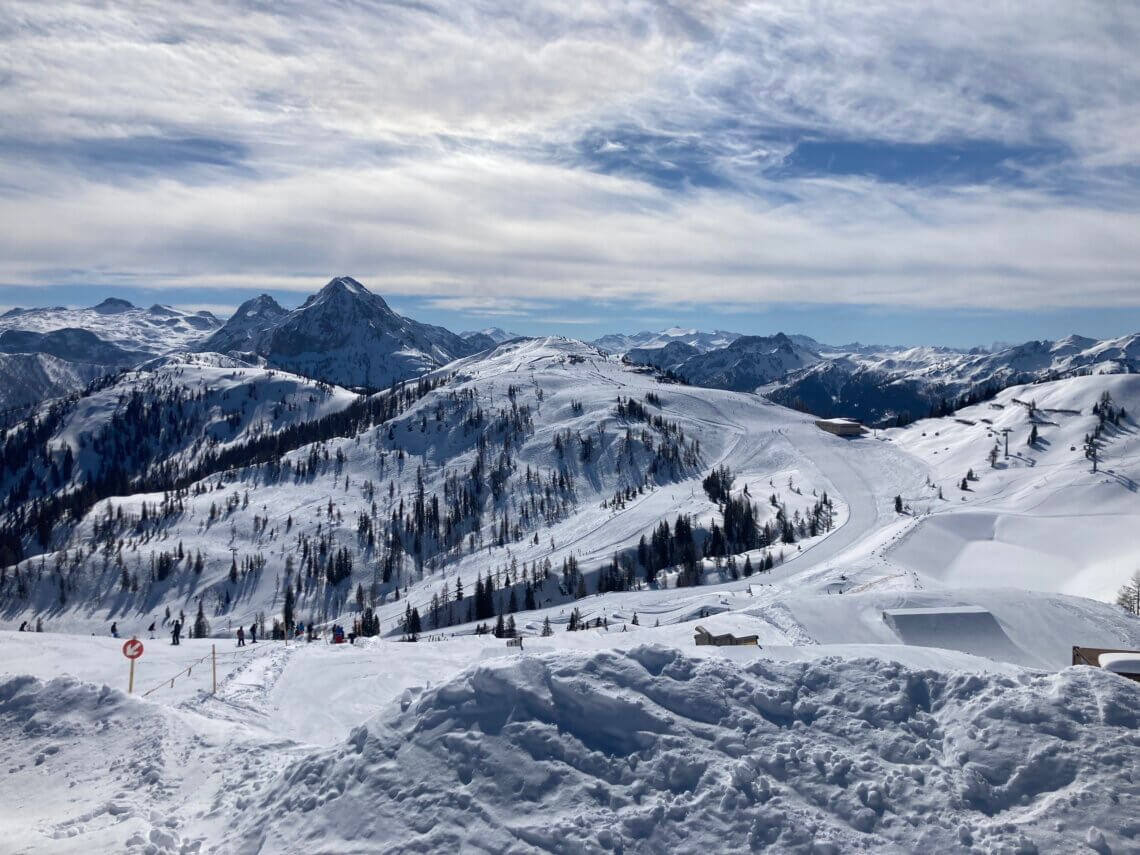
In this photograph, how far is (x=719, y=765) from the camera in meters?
16.6

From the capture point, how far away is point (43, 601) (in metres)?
172

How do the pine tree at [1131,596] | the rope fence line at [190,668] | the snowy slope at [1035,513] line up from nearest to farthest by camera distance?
the rope fence line at [190,668], the pine tree at [1131,596], the snowy slope at [1035,513]

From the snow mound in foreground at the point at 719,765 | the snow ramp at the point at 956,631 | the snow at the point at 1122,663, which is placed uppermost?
the snow mound in foreground at the point at 719,765

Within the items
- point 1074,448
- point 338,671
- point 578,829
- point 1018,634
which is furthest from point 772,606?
point 1074,448

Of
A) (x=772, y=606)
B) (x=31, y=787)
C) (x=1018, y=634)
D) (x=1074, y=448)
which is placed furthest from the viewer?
(x=1074, y=448)

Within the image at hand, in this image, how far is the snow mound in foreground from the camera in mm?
15062

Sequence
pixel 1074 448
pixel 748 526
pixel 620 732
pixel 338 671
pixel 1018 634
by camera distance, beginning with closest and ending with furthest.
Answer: pixel 620 732 < pixel 338 671 < pixel 1018 634 < pixel 748 526 < pixel 1074 448

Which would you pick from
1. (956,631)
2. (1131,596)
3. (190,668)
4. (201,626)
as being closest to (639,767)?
(190,668)

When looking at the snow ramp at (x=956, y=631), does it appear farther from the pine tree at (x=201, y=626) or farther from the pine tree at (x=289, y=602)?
the pine tree at (x=201, y=626)

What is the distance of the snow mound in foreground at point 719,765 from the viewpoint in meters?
15.1

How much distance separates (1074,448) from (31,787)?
8013 inches

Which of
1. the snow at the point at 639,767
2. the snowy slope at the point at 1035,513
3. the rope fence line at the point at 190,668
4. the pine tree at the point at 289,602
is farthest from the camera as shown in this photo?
the pine tree at the point at 289,602

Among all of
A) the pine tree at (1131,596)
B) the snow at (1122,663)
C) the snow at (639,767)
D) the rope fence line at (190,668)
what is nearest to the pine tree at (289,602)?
the rope fence line at (190,668)

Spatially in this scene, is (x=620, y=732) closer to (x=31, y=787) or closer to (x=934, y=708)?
(x=934, y=708)
